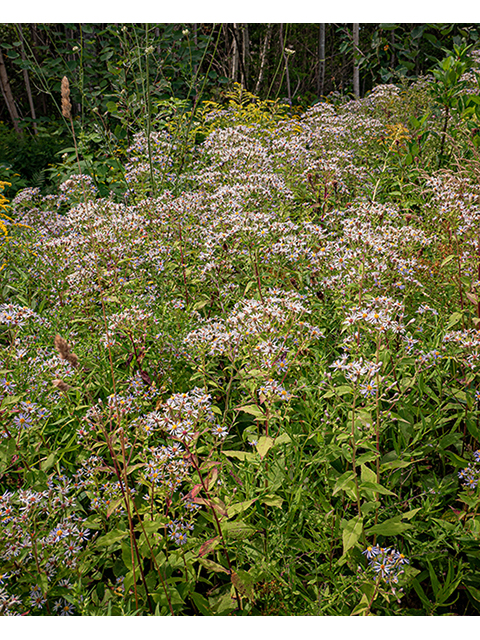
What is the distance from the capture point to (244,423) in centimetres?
230

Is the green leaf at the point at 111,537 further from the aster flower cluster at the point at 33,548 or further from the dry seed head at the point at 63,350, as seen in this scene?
the dry seed head at the point at 63,350

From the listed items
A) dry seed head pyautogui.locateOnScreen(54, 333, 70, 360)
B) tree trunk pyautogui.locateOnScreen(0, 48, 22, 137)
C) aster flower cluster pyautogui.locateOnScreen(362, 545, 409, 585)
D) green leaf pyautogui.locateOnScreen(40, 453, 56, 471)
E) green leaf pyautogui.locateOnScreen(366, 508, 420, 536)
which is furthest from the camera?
tree trunk pyautogui.locateOnScreen(0, 48, 22, 137)

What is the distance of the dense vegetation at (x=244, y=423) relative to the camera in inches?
59.5

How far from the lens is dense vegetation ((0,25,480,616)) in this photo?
4.96ft

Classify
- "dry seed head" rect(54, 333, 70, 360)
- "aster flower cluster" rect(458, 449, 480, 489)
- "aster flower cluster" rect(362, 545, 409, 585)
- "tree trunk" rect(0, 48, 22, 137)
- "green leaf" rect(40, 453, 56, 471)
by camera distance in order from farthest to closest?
1. "tree trunk" rect(0, 48, 22, 137)
2. "green leaf" rect(40, 453, 56, 471)
3. "aster flower cluster" rect(458, 449, 480, 489)
4. "aster flower cluster" rect(362, 545, 409, 585)
5. "dry seed head" rect(54, 333, 70, 360)

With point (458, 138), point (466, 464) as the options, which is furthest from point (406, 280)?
point (458, 138)

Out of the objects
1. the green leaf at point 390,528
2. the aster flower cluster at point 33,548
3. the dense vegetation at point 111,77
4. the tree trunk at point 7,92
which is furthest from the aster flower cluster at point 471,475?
the tree trunk at point 7,92

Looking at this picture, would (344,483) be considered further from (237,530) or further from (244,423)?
(244,423)

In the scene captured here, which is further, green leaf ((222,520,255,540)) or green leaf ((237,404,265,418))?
green leaf ((237,404,265,418))

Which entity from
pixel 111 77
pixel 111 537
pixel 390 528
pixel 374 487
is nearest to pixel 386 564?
pixel 390 528

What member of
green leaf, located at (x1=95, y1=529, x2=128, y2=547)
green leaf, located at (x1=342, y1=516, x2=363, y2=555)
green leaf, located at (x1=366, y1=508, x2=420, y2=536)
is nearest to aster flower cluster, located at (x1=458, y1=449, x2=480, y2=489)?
green leaf, located at (x1=366, y1=508, x2=420, y2=536)

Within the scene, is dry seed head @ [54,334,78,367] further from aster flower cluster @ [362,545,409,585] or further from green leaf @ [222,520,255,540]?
aster flower cluster @ [362,545,409,585]

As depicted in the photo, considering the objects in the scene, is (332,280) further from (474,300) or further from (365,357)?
(474,300)

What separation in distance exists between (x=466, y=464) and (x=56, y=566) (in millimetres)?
1526
